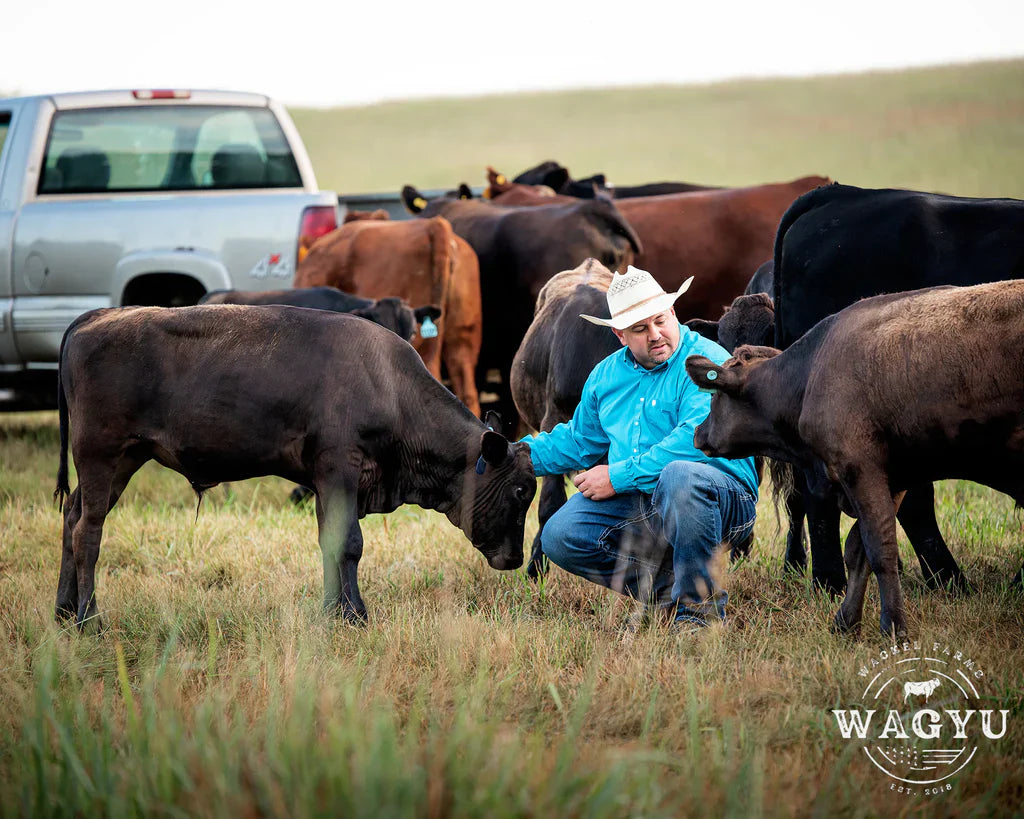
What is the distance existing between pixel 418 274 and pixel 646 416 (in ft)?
12.9

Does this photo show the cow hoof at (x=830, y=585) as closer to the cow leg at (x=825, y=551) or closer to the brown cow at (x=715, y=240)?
the cow leg at (x=825, y=551)

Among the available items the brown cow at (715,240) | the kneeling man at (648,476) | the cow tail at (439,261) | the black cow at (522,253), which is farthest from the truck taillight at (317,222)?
the kneeling man at (648,476)

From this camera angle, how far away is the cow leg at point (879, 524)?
416 centimetres

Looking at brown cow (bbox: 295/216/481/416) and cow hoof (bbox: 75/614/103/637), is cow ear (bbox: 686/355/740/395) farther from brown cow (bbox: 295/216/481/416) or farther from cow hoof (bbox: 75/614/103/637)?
Result: brown cow (bbox: 295/216/481/416)

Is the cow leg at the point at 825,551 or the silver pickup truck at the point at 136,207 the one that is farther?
the silver pickup truck at the point at 136,207

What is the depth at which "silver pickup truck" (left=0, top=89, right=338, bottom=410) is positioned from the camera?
865 centimetres

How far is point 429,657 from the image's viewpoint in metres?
4.37

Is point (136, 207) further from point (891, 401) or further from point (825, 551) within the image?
point (891, 401)

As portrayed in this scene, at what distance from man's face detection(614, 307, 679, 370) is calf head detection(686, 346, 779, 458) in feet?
0.97

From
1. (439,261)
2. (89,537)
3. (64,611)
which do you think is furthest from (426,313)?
(64,611)

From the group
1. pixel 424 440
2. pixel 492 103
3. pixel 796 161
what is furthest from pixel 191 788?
pixel 492 103

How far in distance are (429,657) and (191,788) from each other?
1703 mm

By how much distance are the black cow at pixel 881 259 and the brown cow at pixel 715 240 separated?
148 inches

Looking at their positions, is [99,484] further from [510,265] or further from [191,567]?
[510,265]
